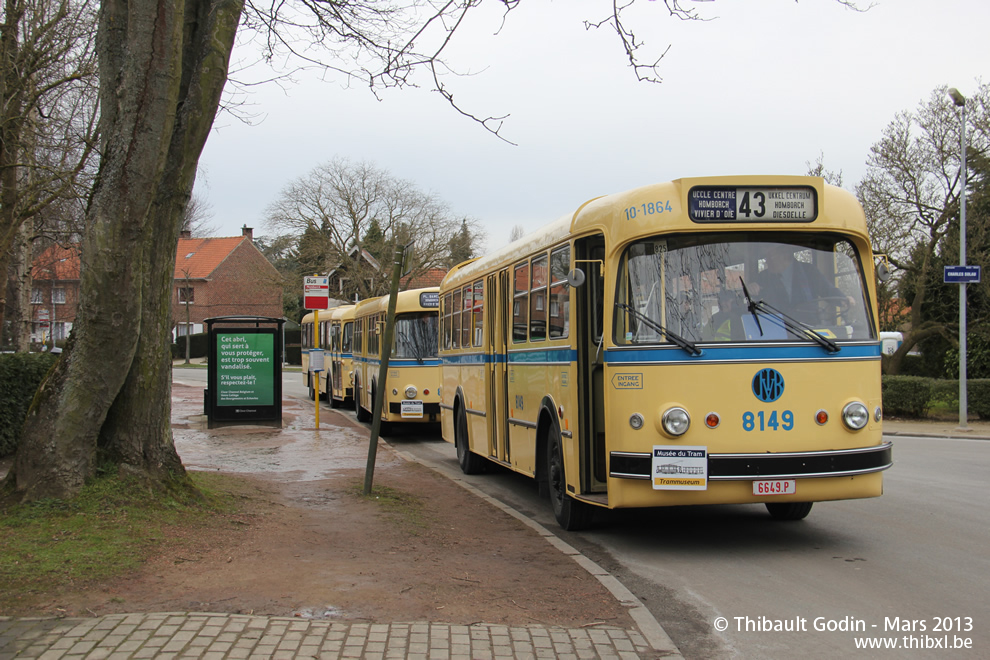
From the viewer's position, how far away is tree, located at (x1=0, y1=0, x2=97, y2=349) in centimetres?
1470

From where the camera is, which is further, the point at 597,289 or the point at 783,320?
the point at 597,289

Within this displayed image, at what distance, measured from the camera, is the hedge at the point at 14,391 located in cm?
1241

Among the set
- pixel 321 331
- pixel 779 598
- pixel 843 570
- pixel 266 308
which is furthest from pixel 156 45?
pixel 266 308

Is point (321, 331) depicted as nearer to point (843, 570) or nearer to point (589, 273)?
point (589, 273)

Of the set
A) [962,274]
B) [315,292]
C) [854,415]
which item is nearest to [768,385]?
[854,415]

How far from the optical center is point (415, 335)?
18.9 m

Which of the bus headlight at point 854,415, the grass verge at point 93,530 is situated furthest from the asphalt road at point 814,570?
the grass verge at point 93,530

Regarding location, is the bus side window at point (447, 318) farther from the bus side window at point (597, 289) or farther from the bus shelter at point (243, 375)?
the bus side window at point (597, 289)

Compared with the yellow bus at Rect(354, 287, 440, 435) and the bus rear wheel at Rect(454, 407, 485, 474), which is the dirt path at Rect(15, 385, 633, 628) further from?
the yellow bus at Rect(354, 287, 440, 435)

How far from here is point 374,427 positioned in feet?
33.5

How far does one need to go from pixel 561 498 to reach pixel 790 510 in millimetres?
2285

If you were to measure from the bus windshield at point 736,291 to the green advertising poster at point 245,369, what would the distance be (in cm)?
1244

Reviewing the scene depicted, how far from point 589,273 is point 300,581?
3937mm

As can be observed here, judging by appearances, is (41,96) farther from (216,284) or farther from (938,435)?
(216,284)
